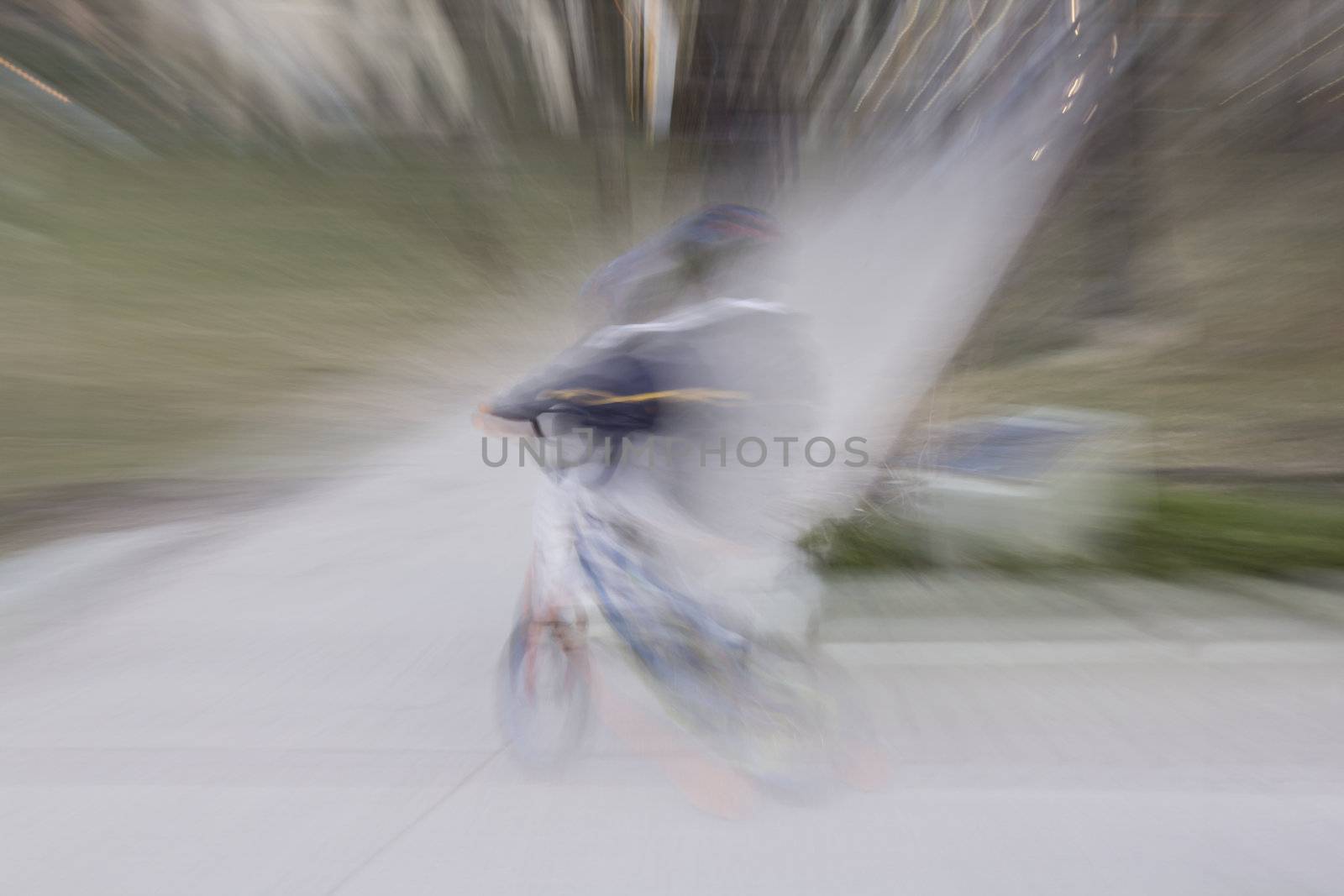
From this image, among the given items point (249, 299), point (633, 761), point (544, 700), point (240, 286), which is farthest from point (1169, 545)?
point (240, 286)

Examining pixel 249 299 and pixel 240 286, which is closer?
pixel 249 299

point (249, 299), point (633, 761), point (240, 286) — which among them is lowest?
point (633, 761)

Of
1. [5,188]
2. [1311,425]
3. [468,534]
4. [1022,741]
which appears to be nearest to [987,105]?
[1311,425]

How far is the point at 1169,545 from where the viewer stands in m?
4.45

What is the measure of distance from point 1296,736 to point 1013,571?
1.46 metres

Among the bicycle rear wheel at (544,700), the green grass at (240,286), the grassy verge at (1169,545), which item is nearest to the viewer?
the bicycle rear wheel at (544,700)

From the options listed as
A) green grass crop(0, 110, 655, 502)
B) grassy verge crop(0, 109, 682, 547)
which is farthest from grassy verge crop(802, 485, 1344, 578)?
green grass crop(0, 110, 655, 502)

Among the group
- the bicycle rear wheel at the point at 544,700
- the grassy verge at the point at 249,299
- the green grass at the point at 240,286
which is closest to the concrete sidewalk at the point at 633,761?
the bicycle rear wheel at the point at 544,700

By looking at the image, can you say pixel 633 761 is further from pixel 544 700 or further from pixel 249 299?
pixel 249 299

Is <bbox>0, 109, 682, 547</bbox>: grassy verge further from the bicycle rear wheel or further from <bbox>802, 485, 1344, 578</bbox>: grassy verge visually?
<bbox>802, 485, 1344, 578</bbox>: grassy verge

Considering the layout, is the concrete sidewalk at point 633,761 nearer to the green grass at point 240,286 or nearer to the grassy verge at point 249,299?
the grassy verge at point 249,299

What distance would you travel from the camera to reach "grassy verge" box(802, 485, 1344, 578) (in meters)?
4.25

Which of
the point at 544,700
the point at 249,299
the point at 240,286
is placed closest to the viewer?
the point at 544,700

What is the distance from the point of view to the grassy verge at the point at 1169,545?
167 inches
